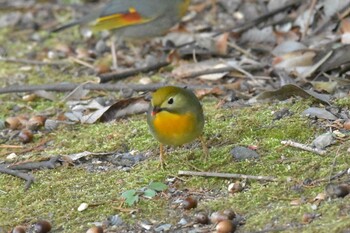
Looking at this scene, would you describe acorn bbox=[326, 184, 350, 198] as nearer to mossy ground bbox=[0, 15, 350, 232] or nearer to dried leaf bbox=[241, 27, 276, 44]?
mossy ground bbox=[0, 15, 350, 232]

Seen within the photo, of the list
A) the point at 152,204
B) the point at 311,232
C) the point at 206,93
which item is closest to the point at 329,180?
the point at 311,232

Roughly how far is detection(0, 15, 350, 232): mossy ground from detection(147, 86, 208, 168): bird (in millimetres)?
166

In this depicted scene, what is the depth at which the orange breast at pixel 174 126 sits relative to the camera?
4207 millimetres

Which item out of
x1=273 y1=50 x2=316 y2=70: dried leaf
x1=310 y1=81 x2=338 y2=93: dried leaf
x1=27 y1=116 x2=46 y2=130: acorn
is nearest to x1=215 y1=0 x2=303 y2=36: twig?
x1=273 y1=50 x2=316 y2=70: dried leaf

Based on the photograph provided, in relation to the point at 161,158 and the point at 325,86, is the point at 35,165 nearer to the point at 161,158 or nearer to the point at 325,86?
the point at 161,158

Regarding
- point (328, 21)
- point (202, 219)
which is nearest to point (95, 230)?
point (202, 219)

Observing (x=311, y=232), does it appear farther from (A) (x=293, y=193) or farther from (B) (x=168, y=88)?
(B) (x=168, y=88)

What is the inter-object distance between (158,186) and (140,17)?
3562 mm

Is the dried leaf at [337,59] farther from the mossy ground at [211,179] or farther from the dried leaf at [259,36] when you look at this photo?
the dried leaf at [259,36]

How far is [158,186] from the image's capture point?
13.2 ft

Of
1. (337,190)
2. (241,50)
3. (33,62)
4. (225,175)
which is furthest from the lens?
(33,62)

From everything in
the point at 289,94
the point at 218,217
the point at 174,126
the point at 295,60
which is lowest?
the point at 295,60

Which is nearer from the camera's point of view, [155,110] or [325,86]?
[155,110]

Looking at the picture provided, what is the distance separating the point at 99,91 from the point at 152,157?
1638 millimetres
